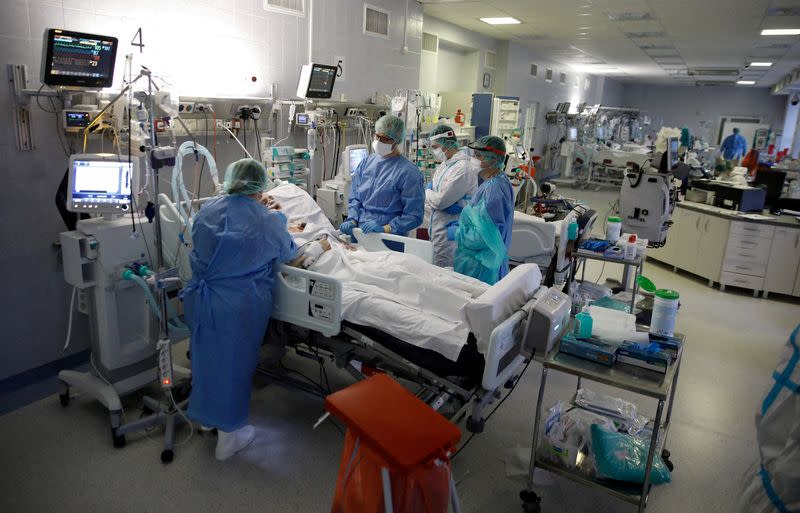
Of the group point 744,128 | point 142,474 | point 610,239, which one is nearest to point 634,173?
point 610,239

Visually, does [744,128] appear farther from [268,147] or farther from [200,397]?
[200,397]

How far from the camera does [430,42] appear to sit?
8555 millimetres

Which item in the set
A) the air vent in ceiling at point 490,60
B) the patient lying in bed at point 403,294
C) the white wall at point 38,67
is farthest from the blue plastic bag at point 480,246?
the air vent in ceiling at point 490,60

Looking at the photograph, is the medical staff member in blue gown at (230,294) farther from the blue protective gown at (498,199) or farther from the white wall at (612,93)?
the white wall at (612,93)

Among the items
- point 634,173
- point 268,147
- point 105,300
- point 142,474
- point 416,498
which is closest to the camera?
point 416,498

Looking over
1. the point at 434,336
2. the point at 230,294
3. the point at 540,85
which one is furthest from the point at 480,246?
the point at 540,85

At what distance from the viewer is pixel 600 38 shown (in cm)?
931

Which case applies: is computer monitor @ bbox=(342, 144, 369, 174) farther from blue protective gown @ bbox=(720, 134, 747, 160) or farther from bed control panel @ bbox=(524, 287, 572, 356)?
blue protective gown @ bbox=(720, 134, 747, 160)

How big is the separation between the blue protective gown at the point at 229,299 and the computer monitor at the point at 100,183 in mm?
704

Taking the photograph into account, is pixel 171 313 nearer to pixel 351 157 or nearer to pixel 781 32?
pixel 351 157

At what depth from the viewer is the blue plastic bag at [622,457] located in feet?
7.99

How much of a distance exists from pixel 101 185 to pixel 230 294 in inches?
42.9

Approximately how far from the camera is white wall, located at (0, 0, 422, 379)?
3232mm

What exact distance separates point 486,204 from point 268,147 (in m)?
2.13
